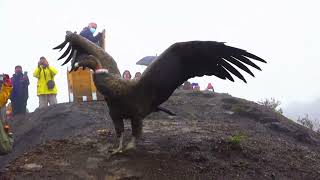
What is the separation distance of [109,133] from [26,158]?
76.5 inches

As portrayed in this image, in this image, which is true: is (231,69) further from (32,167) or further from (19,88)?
(19,88)

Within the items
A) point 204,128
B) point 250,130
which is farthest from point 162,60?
point 250,130

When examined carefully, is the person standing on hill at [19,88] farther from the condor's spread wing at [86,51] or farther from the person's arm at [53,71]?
the condor's spread wing at [86,51]

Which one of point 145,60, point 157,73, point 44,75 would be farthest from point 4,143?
point 145,60

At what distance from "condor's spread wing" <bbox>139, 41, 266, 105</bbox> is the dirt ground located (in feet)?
3.61

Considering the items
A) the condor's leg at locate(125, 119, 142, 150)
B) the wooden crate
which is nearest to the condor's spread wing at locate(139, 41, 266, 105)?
the condor's leg at locate(125, 119, 142, 150)

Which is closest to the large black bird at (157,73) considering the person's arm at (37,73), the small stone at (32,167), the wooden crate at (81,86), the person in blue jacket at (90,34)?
the small stone at (32,167)

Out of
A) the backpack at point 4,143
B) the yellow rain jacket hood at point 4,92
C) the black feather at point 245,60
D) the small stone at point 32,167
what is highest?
the black feather at point 245,60

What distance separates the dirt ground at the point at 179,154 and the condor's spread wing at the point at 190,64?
1.10 m

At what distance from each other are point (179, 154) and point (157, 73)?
161cm

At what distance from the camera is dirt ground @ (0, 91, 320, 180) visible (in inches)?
365

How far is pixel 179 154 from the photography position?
33.0 ft

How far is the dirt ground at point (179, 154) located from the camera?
9281mm

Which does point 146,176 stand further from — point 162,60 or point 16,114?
point 16,114
